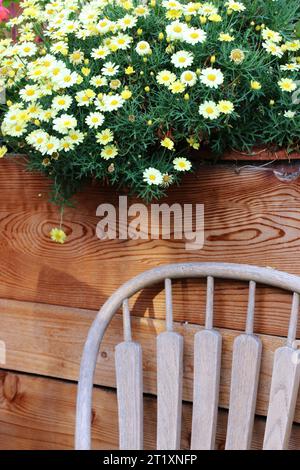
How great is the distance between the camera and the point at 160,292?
1312 mm

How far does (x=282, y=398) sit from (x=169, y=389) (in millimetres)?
222

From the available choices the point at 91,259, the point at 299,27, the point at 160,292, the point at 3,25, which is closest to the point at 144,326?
the point at 160,292

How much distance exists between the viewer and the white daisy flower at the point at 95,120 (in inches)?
45.0

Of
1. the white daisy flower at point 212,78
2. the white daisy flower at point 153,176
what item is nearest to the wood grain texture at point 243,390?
the white daisy flower at point 153,176

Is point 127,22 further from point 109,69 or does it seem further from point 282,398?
point 282,398

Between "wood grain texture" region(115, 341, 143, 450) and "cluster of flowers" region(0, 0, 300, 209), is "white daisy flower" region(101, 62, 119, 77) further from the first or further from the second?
"wood grain texture" region(115, 341, 143, 450)

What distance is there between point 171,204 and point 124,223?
117mm

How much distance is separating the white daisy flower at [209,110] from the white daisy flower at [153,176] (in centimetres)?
13

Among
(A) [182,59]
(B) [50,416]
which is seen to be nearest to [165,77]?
(A) [182,59]

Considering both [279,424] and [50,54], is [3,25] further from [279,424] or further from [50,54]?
[279,424]

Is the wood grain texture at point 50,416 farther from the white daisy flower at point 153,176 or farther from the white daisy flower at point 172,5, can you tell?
the white daisy flower at point 172,5

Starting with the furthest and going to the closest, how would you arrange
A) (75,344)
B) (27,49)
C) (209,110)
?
(75,344) < (27,49) < (209,110)

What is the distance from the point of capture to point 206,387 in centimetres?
120

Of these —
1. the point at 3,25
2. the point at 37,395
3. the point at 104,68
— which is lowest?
the point at 37,395
